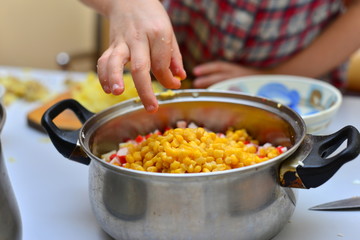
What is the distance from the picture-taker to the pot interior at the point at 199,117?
810 mm

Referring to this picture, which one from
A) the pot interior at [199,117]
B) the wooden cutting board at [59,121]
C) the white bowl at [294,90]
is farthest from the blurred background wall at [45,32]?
the pot interior at [199,117]

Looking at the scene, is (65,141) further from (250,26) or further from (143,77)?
(250,26)

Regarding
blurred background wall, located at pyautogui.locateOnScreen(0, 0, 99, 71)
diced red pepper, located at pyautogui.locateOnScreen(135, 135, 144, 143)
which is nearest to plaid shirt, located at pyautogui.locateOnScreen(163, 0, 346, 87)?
diced red pepper, located at pyautogui.locateOnScreen(135, 135, 144, 143)

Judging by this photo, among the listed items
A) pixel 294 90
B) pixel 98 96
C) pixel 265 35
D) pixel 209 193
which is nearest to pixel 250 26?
pixel 265 35

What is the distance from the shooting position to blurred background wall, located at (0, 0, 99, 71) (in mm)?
2699

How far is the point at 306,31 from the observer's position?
138cm

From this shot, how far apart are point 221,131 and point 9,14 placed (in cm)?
218

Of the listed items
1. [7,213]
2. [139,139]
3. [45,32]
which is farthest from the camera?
[45,32]

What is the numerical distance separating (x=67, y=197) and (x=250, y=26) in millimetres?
780

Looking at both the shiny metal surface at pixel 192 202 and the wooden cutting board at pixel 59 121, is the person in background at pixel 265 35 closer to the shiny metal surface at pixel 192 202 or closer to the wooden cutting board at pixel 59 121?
the wooden cutting board at pixel 59 121

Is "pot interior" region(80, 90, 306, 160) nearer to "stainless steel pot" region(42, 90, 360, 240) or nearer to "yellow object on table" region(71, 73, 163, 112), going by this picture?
"stainless steel pot" region(42, 90, 360, 240)

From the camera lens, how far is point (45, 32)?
9.39 ft

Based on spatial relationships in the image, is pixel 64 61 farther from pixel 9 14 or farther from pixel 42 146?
pixel 42 146

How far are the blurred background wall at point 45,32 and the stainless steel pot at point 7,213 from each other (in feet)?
7.02
